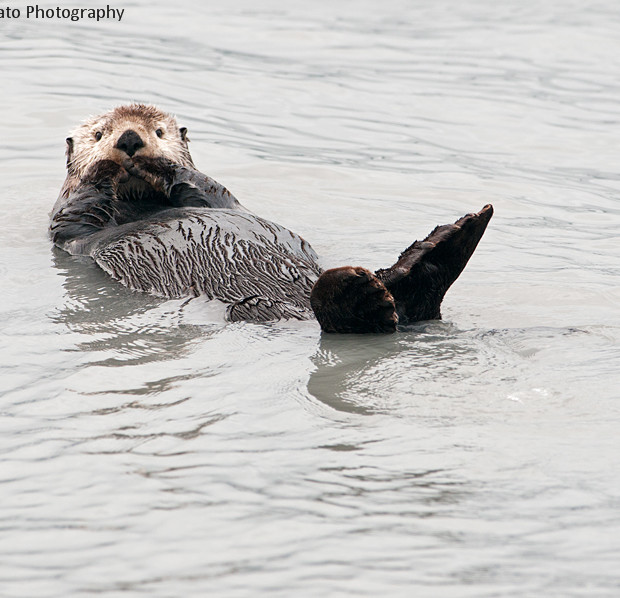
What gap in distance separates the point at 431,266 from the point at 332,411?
3.67 ft

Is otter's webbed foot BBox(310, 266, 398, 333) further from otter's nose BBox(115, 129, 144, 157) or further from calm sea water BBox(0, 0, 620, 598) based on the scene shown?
otter's nose BBox(115, 129, 144, 157)

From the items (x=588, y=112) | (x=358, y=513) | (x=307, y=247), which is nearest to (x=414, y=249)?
(x=307, y=247)

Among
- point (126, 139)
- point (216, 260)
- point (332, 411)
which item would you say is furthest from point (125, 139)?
point (332, 411)

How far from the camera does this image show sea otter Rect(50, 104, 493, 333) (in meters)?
3.74

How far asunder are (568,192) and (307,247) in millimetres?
3148

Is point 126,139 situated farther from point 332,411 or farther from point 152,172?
point 332,411

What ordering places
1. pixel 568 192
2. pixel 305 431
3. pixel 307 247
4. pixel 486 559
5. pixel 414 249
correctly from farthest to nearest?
pixel 568 192, pixel 307 247, pixel 414 249, pixel 305 431, pixel 486 559

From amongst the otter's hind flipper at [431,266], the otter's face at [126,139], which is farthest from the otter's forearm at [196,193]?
the otter's hind flipper at [431,266]

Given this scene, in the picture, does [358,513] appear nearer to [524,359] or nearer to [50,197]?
[524,359]

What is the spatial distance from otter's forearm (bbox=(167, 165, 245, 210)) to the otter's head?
0.21 meters

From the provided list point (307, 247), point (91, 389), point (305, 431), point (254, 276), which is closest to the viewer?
point (305, 431)

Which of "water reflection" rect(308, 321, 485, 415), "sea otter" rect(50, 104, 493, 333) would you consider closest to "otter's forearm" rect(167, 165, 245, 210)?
"sea otter" rect(50, 104, 493, 333)

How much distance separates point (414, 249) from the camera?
3.88m

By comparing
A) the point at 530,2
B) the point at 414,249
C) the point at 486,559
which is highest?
the point at 530,2
